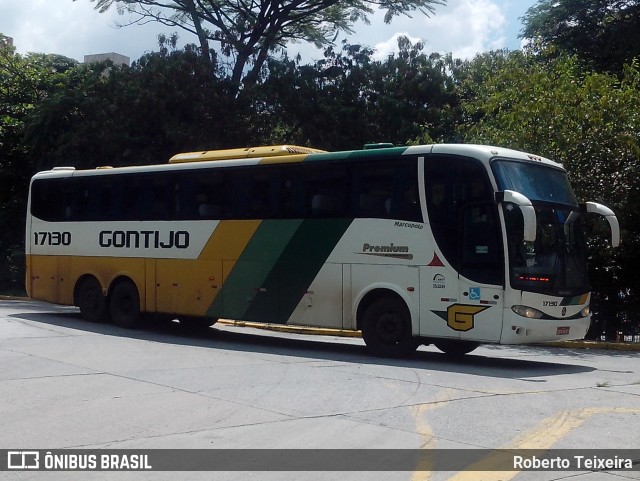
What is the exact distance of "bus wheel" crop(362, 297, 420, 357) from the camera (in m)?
15.0

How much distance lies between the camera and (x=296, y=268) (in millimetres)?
16531

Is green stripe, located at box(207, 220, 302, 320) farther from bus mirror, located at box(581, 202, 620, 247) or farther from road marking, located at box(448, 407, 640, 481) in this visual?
road marking, located at box(448, 407, 640, 481)

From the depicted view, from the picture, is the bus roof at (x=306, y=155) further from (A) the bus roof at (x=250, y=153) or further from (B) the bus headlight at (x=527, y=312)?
(B) the bus headlight at (x=527, y=312)

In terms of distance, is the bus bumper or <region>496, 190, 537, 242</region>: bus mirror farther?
the bus bumper

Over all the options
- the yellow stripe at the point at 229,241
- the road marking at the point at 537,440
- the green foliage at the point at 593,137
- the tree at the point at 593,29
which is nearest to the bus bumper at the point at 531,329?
the road marking at the point at 537,440

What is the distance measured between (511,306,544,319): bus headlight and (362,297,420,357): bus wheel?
6.27 feet

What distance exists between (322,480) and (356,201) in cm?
898

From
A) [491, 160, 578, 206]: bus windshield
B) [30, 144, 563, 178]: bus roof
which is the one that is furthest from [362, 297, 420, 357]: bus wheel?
[491, 160, 578, 206]: bus windshield

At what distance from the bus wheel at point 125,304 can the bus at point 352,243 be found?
4 cm

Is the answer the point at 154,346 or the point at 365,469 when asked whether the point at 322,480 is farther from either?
the point at 154,346

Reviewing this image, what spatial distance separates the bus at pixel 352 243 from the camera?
14055 millimetres

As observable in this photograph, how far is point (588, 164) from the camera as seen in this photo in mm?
19609

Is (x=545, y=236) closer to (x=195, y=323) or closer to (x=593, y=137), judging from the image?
(x=593, y=137)

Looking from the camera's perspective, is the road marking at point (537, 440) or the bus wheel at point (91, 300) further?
the bus wheel at point (91, 300)
